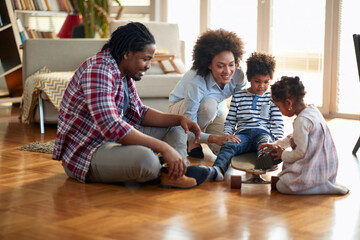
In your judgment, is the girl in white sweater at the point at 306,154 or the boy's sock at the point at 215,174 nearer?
the girl in white sweater at the point at 306,154

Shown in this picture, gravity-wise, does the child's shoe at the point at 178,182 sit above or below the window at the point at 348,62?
below

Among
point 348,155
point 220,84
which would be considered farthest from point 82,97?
point 348,155

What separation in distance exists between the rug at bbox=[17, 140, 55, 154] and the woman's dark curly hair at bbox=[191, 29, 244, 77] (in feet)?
3.53

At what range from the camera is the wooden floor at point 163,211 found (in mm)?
1822

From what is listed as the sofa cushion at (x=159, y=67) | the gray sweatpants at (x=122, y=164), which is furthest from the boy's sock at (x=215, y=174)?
the sofa cushion at (x=159, y=67)

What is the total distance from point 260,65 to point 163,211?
1064mm

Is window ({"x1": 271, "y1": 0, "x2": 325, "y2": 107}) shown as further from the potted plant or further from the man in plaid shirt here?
the man in plaid shirt

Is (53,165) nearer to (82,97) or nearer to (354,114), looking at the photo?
(82,97)

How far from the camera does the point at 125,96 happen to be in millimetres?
2609

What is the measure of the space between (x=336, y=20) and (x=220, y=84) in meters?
2.40

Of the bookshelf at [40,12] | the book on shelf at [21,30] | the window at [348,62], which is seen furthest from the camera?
the bookshelf at [40,12]

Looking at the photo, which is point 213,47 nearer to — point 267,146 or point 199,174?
point 267,146

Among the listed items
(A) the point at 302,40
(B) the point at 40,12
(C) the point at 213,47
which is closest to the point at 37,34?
(B) the point at 40,12

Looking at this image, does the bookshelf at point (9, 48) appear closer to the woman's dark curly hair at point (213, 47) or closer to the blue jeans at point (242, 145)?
the woman's dark curly hair at point (213, 47)
